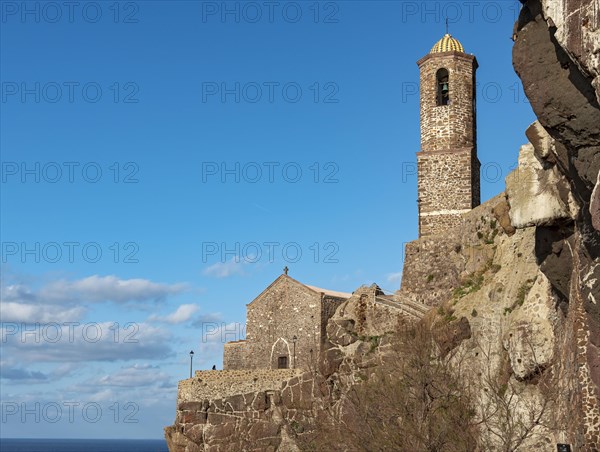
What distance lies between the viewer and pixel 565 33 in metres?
17.7

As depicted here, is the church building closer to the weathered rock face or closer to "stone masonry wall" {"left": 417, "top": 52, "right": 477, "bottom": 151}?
"stone masonry wall" {"left": 417, "top": 52, "right": 477, "bottom": 151}

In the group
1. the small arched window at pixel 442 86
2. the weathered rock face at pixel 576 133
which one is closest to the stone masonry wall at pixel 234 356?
the small arched window at pixel 442 86

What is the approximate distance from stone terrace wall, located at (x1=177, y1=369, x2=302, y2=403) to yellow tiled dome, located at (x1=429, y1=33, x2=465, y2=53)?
62.5 feet

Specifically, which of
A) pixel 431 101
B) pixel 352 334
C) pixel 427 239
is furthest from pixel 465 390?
pixel 431 101

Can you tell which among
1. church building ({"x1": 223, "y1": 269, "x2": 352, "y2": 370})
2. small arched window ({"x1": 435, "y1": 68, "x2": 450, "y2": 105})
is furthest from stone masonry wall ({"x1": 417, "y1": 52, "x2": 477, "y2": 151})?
church building ({"x1": 223, "y1": 269, "x2": 352, "y2": 370})

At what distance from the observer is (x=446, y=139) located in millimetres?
43906

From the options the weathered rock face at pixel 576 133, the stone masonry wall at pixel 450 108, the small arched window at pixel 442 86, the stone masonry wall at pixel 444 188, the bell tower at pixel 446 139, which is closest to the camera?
the weathered rock face at pixel 576 133

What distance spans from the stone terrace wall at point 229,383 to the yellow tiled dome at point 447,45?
62.5ft

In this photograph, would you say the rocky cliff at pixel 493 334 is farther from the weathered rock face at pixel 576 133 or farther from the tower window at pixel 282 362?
the tower window at pixel 282 362

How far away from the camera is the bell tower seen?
141ft

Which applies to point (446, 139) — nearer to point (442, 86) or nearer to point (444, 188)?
point (444, 188)

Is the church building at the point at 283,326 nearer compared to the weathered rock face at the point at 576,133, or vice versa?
the weathered rock face at the point at 576,133

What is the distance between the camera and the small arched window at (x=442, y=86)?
44.6 m

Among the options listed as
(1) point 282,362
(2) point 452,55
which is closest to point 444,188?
(2) point 452,55
